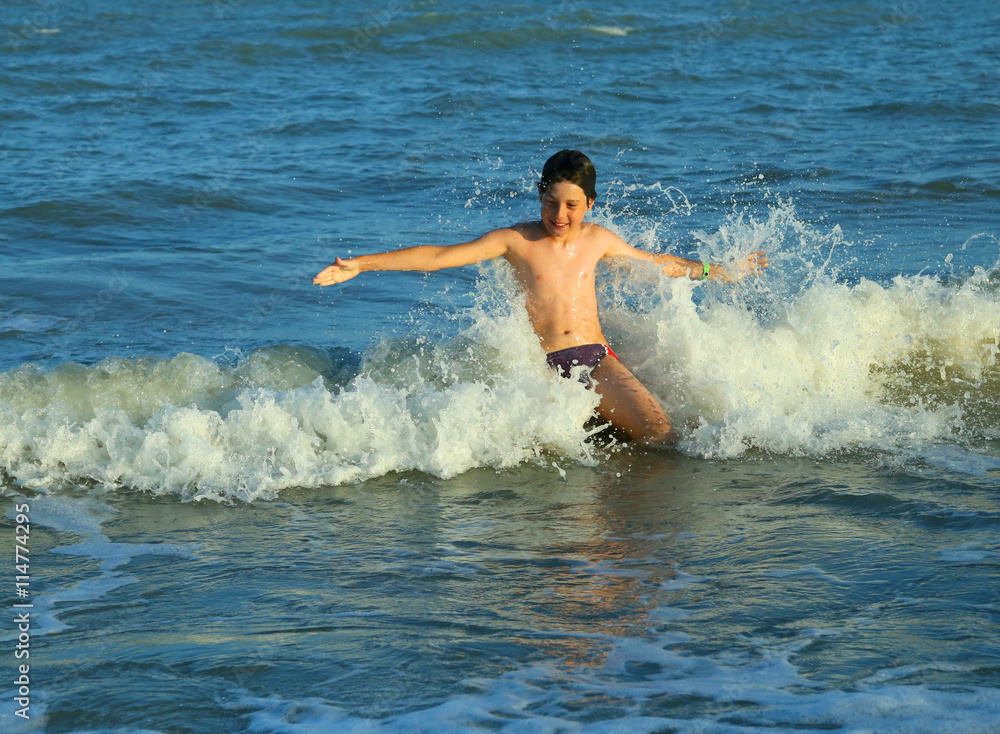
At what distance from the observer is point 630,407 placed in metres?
5.78

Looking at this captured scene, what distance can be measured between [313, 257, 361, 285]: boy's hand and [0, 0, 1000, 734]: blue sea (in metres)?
0.79

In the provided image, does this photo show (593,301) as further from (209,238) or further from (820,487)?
(209,238)

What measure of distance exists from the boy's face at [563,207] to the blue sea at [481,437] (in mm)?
421

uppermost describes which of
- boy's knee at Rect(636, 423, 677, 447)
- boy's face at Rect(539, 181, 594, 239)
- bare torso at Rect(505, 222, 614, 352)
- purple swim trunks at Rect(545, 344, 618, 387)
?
boy's face at Rect(539, 181, 594, 239)

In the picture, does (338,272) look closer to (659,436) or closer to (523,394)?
(523,394)

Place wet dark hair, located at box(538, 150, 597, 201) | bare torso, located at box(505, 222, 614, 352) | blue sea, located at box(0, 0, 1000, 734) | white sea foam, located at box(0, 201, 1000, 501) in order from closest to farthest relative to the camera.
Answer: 1. blue sea, located at box(0, 0, 1000, 734)
2. white sea foam, located at box(0, 201, 1000, 501)
3. wet dark hair, located at box(538, 150, 597, 201)
4. bare torso, located at box(505, 222, 614, 352)

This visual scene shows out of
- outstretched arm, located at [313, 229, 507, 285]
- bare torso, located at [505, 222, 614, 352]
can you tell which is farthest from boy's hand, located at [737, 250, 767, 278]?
outstretched arm, located at [313, 229, 507, 285]

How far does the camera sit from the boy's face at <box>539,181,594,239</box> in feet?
18.6

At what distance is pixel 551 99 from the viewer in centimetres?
1481

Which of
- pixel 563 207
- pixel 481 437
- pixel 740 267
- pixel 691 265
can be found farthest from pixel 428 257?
pixel 740 267

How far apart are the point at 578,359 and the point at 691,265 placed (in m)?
0.86

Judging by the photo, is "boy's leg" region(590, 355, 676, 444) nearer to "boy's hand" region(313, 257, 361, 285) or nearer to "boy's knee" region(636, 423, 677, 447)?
"boy's knee" region(636, 423, 677, 447)

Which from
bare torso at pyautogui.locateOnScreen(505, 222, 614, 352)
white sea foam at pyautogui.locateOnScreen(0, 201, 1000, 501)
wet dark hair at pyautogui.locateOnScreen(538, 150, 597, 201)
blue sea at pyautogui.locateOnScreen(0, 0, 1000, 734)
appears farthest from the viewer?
bare torso at pyautogui.locateOnScreen(505, 222, 614, 352)

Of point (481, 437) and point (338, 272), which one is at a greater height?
point (338, 272)
